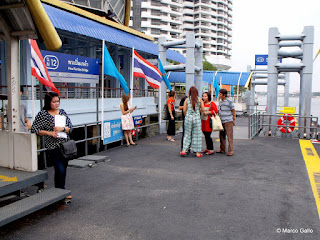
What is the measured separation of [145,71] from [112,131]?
106 inches

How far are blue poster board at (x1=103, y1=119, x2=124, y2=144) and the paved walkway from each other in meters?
1.47

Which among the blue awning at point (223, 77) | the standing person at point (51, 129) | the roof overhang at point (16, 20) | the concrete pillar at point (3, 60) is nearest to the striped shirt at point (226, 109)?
the standing person at point (51, 129)

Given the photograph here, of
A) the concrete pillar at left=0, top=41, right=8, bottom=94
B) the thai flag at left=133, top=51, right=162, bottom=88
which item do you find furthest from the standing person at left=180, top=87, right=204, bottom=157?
the concrete pillar at left=0, top=41, right=8, bottom=94

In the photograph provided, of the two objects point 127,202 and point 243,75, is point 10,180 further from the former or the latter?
point 243,75

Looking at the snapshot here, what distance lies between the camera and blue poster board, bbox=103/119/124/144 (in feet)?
29.5

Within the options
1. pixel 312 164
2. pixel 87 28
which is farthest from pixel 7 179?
pixel 87 28

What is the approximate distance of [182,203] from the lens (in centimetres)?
471

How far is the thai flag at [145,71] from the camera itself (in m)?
10.5

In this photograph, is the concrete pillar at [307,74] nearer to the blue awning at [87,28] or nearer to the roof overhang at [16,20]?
the blue awning at [87,28]

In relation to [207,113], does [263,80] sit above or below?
above

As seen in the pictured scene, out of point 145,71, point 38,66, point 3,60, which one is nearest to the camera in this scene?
point 38,66

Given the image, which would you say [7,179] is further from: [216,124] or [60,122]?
[216,124]

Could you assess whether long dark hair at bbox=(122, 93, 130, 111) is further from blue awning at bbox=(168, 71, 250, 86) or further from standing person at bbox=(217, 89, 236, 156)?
blue awning at bbox=(168, 71, 250, 86)

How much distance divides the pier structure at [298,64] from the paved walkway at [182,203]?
5.37 m
